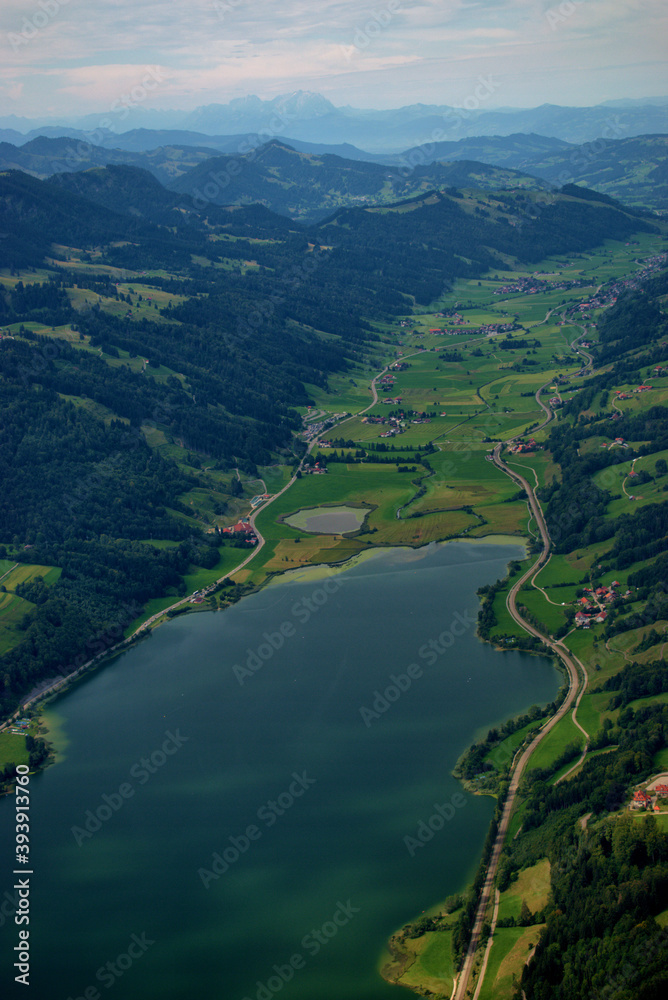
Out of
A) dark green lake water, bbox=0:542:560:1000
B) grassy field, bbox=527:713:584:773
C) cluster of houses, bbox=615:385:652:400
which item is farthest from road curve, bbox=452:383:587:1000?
cluster of houses, bbox=615:385:652:400

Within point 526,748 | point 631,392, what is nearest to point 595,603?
point 526,748

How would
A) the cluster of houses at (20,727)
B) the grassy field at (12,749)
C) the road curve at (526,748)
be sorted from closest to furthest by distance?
the road curve at (526,748) → the grassy field at (12,749) → the cluster of houses at (20,727)

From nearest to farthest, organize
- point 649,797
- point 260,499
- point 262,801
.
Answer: point 649,797
point 262,801
point 260,499

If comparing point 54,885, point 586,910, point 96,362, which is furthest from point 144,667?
point 96,362

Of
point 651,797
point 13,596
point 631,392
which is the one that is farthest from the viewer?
point 631,392

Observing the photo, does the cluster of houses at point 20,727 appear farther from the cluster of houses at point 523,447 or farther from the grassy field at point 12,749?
the cluster of houses at point 523,447

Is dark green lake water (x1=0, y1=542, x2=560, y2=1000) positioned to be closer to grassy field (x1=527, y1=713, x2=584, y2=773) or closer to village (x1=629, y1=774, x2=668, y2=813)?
grassy field (x1=527, y1=713, x2=584, y2=773)

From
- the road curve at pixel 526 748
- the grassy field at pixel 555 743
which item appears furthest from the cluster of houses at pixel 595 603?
the grassy field at pixel 555 743

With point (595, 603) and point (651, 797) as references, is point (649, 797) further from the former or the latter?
point (595, 603)

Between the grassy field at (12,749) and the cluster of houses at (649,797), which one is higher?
the cluster of houses at (649,797)
